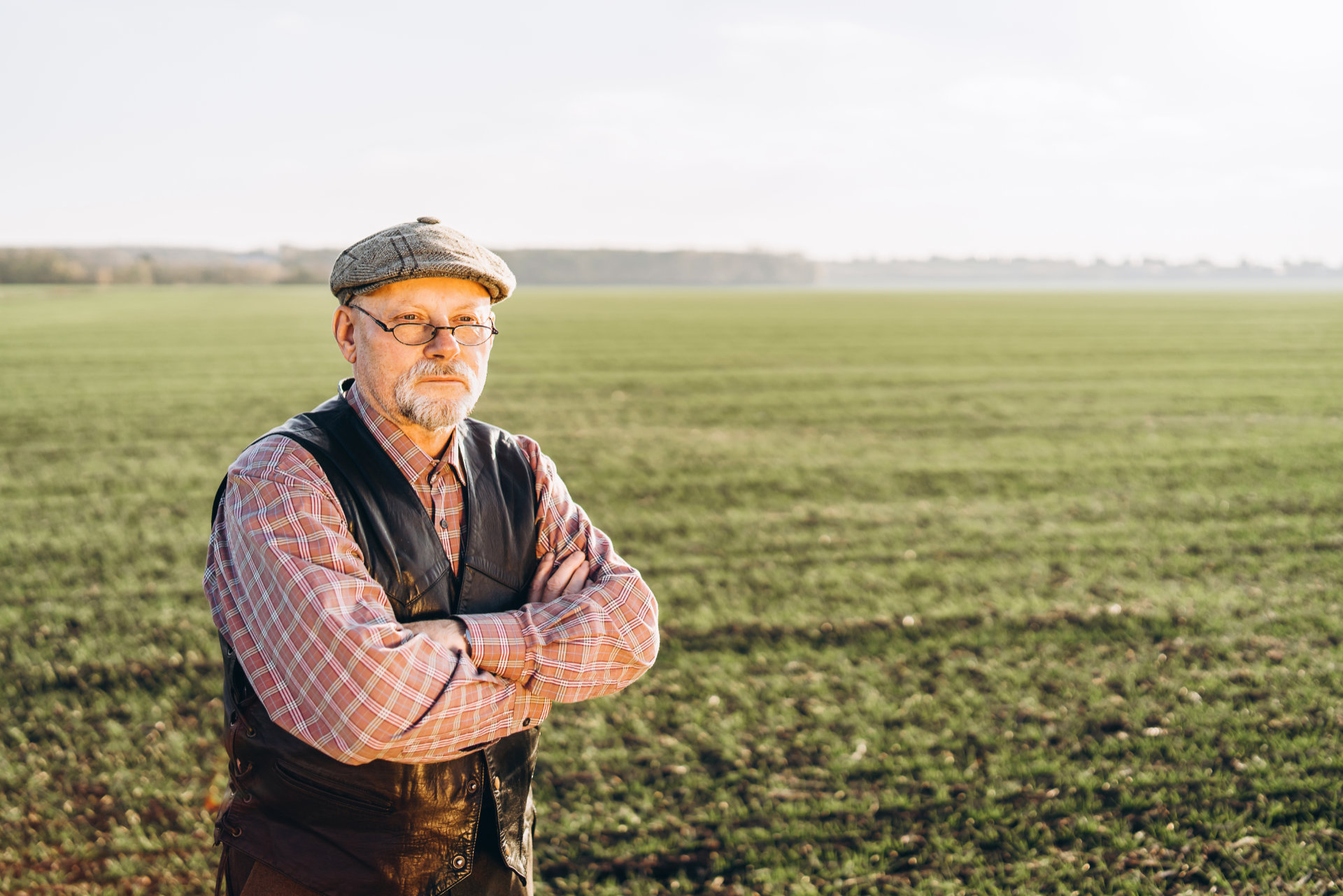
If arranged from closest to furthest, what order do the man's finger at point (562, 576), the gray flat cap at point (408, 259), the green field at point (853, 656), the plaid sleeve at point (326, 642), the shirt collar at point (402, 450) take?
the plaid sleeve at point (326, 642)
the gray flat cap at point (408, 259)
the shirt collar at point (402, 450)
the man's finger at point (562, 576)
the green field at point (853, 656)

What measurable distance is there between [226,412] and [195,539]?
27.5 ft

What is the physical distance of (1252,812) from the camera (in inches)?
166

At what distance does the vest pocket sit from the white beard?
0.77 m

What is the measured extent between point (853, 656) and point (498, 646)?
172 inches

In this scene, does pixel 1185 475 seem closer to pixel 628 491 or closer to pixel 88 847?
pixel 628 491

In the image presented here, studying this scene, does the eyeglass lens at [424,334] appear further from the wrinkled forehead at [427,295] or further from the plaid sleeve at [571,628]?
the plaid sleeve at [571,628]

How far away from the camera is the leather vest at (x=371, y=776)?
2002mm

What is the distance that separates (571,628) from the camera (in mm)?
2160

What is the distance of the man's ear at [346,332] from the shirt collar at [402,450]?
0.09 metres

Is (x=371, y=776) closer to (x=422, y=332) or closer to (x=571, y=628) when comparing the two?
(x=571, y=628)

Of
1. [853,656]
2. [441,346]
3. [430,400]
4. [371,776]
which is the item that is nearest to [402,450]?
[430,400]

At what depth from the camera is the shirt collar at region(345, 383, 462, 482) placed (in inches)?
83.0

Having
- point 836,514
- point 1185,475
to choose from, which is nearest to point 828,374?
point 1185,475

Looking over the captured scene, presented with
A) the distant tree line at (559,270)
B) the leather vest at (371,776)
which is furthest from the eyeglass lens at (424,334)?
the distant tree line at (559,270)
